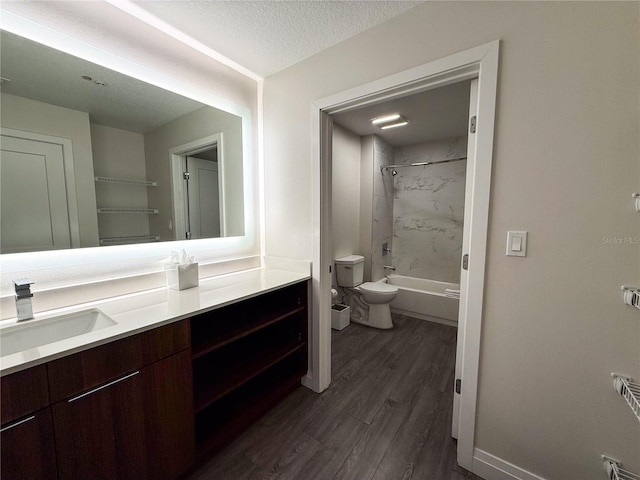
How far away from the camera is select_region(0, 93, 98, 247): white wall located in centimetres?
116

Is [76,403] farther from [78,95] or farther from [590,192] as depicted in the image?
[590,192]

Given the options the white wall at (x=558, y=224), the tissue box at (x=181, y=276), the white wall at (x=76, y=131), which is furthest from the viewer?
the tissue box at (x=181, y=276)

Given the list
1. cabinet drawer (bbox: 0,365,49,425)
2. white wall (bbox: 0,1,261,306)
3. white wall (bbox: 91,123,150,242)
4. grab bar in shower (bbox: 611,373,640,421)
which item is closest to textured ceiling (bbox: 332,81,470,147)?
white wall (bbox: 0,1,261,306)

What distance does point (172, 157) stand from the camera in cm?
171

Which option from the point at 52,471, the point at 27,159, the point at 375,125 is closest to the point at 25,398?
the point at 52,471

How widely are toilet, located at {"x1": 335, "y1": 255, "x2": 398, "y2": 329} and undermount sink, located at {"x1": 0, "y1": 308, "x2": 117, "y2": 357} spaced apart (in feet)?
7.68

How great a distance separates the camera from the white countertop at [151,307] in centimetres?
82

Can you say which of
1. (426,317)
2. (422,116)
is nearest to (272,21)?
(422,116)

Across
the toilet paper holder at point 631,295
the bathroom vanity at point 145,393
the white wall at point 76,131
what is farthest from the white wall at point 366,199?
the white wall at point 76,131

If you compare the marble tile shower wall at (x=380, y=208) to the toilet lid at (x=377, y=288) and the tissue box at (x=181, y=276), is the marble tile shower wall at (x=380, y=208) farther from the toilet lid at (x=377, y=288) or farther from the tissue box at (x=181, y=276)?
the tissue box at (x=181, y=276)

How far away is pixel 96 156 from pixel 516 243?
87.7 inches

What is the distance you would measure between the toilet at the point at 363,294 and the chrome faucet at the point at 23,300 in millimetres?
2540

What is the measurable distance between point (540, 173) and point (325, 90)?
135 centimetres

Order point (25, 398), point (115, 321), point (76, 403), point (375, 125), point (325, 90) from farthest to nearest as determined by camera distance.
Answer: point (375, 125) → point (325, 90) → point (115, 321) → point (76, 403) → point (25, 398)
